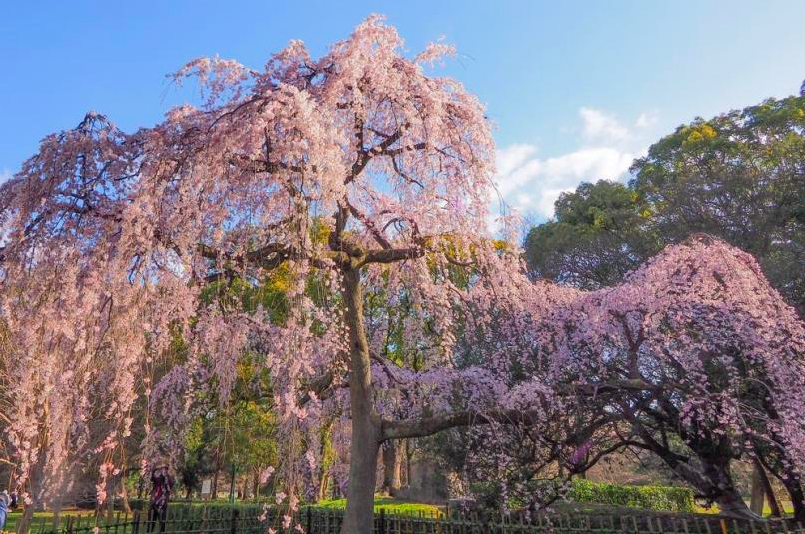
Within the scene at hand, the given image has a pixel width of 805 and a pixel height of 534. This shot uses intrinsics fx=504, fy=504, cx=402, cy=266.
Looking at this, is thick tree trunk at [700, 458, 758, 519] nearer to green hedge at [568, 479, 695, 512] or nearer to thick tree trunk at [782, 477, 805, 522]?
thick tree trunk at [782, 477, 805, 522]

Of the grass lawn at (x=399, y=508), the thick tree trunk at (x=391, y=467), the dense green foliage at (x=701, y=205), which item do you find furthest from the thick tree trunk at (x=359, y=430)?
the thick tree trunk at (x=391, y=467)

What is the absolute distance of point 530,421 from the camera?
7816 mm

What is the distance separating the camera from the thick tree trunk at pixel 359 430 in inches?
301

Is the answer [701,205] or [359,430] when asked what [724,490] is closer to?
[359,430]

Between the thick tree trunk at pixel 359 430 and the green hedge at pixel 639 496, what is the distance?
1649 centimetres

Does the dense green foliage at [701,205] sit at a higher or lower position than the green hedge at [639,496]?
higher

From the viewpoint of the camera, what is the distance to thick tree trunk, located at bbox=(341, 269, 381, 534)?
7633 mm

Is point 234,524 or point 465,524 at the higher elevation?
point 465,524

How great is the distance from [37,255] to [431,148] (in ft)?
15.6

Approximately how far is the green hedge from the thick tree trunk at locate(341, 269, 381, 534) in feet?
54.1

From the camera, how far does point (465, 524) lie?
26.1ft

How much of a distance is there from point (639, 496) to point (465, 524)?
1727cm

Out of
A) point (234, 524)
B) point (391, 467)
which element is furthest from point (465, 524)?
point (391, 467)

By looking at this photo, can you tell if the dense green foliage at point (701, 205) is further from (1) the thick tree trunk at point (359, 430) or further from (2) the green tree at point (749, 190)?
(1) the thick tree trunk at point (359, 430)
